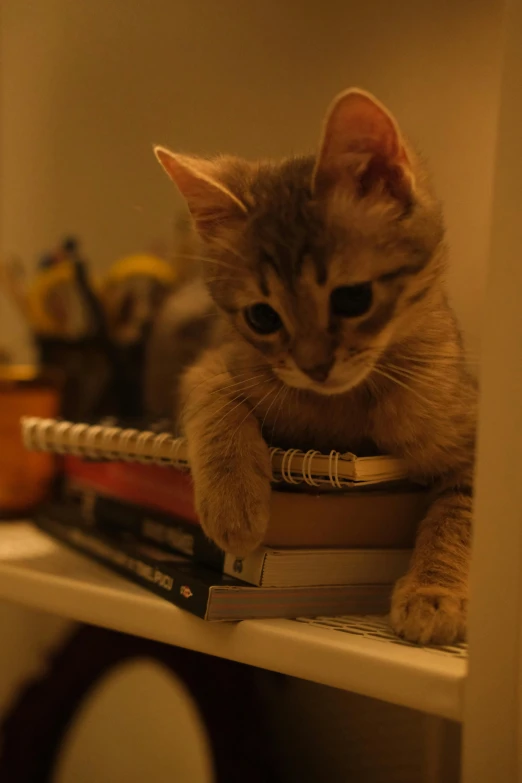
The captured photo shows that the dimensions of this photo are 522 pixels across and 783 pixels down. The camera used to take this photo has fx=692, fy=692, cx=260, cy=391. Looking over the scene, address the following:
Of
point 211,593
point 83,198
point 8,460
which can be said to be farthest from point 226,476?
point 83,198

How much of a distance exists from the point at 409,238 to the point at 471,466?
20 centimetres

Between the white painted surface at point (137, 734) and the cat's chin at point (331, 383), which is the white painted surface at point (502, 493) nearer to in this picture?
the cat's chin at point (331, 383)

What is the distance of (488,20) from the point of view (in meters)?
0.79

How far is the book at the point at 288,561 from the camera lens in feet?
1.75

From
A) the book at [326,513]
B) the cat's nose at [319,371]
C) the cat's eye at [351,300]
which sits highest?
the cat's eye at [351,300]

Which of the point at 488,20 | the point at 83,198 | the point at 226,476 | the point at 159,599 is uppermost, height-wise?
the point at 488,20

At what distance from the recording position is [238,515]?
52 centimetres

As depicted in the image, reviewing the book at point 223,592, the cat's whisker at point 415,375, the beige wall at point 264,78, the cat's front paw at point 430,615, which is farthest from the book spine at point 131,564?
the beige wall at point 264,78

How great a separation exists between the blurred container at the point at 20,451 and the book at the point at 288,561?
0.29 m

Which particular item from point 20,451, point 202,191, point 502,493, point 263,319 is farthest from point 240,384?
point 20,451

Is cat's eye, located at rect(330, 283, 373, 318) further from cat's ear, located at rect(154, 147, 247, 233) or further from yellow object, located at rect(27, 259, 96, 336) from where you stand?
yellow object, located at rect(27, 259, 96, 336)

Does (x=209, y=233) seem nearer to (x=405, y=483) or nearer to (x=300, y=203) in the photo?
(x=300, y=203)

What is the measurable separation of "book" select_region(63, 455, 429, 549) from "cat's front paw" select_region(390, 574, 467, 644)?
0.08 m

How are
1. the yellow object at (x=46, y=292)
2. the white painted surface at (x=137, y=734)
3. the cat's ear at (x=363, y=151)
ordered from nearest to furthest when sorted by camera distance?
the cat's ear at (x=363, y=151) → the white painted surface at (x=137, y=734) → the yellow object at (x=46, y=292)
